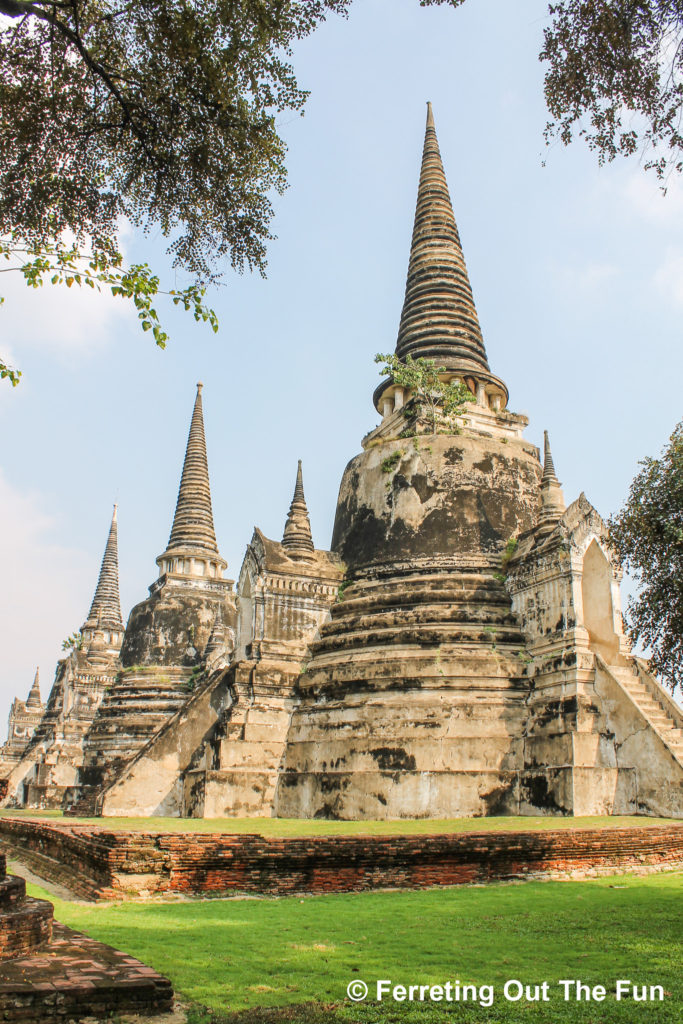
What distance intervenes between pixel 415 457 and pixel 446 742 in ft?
23.0

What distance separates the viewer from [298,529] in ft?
67.1

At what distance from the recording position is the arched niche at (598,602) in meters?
15.6

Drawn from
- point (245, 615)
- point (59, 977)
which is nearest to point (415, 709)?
point (245, 615)

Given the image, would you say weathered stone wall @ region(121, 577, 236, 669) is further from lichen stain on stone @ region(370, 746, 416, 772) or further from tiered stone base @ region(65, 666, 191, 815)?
lichen stain on stone @ region(370, 746, 416, 772)

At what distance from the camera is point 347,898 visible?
890 cm

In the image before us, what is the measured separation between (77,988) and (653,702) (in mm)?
12433

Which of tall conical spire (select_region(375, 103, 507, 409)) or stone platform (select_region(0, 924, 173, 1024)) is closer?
stone platform (select_region(0, 924, 173, 1024))

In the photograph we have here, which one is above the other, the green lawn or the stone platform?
the stone platform

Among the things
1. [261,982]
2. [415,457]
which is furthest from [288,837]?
[415,457]

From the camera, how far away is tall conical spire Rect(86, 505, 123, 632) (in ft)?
123

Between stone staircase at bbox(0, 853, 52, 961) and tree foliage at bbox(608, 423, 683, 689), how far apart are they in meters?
8.42

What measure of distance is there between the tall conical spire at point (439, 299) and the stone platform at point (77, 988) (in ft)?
58.4

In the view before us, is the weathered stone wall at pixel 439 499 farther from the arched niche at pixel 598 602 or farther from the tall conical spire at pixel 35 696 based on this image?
the tall conical spire at pixel 35 696

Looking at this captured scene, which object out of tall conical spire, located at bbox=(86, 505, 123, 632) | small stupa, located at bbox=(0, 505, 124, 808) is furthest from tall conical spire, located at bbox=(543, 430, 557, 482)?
tall conical spire, located at bbox=(86, 505, 123, 632)
